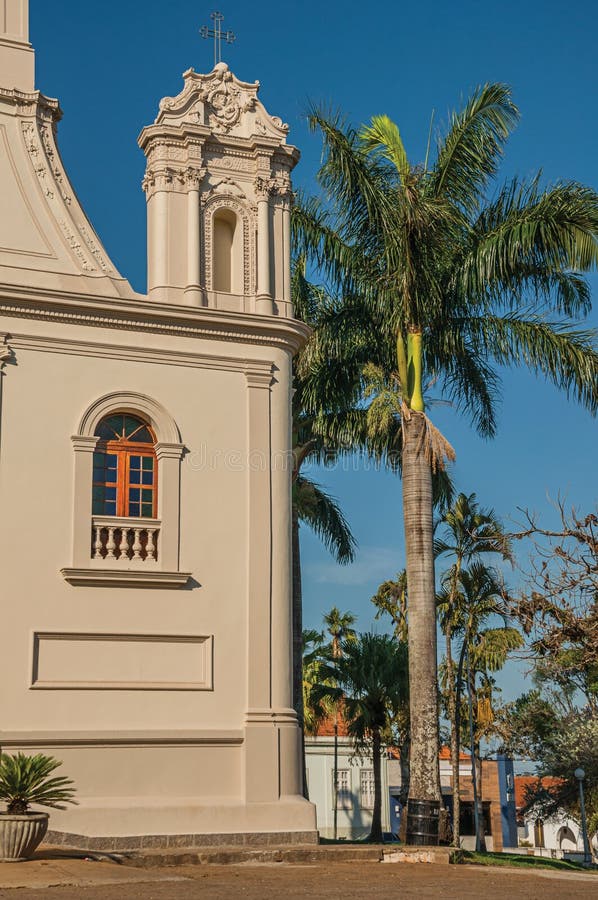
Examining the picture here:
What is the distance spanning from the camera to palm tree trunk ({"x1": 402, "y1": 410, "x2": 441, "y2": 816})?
65.0 feet

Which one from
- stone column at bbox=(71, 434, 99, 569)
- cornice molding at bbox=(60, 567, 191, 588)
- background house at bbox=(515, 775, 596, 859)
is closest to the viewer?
cornice molding at bbox=(60, 567, 191, 588)

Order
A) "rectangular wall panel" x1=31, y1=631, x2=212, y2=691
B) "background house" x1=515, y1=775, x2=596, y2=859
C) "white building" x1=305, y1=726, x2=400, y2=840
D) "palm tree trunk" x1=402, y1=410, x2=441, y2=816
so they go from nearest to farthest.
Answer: "rectangular wall panel" x1=31, y1=631, x2=212, y2=691, "palm tree trunk" x1=402, y1=410, x2=441, y2=816, "background house" x1=515, y1=775, x2=596, y2=859, "white building" x1=305, y1=726, x2=400, y2=840

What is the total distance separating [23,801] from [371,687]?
21338mm

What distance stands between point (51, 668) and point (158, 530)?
257 centimetres

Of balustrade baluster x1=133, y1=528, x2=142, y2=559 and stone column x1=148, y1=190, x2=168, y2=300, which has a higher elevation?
stone column x1=148, y1=190, x2=168, y2=300

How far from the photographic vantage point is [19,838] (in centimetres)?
1355

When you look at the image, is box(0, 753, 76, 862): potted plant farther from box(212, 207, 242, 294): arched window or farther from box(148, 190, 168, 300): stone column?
box(212, 207, 242, 294): arched window

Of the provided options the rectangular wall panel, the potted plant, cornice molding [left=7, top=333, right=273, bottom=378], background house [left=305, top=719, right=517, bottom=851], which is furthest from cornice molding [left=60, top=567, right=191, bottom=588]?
background house [left=305, top=719, right=517, bottom=851]

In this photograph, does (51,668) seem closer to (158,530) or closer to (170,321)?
(158,530)

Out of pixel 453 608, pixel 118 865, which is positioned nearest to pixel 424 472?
pixel 118 865

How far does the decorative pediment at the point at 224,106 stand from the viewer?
64.3 ft

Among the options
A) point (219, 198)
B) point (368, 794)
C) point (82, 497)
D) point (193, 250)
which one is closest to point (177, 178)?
point (219, 198)

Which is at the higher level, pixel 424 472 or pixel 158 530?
pixel 424 472

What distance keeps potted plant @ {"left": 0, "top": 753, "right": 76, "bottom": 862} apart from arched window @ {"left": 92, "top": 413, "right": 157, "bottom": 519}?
4.47 meters
